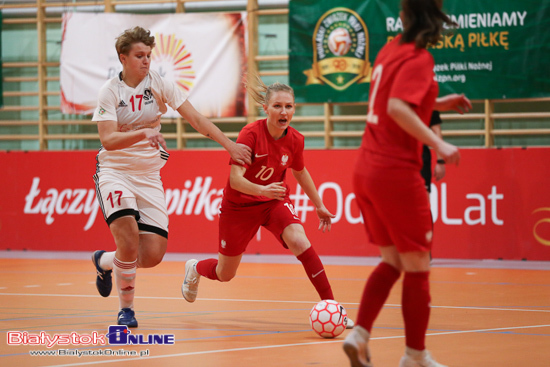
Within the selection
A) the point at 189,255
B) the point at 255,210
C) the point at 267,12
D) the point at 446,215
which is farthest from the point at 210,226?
the point at 255,210

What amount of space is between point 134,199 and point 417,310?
2.26 m

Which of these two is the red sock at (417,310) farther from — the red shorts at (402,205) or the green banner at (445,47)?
the green banner at (445,47)

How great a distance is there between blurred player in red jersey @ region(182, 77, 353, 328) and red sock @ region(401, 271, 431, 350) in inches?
61.4

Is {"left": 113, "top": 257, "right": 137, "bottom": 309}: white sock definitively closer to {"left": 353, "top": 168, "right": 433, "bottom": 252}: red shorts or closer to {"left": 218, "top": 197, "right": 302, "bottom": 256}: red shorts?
{"left": 218, "top": 197, "right": 302, "bottom": 256}: red shorts

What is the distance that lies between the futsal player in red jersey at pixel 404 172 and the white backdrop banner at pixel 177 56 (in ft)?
25.5

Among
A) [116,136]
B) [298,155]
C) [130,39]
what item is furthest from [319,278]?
[130,39]

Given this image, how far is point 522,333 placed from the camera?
446cm

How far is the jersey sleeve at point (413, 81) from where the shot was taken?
3.11 metres

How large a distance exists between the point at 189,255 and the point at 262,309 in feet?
14.0

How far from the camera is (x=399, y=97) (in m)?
3.12

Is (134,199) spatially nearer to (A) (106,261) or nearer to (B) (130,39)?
(A) (106,261)

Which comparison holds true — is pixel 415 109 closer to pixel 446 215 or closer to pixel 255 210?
pixel 255 210

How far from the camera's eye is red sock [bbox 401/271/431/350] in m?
3.23

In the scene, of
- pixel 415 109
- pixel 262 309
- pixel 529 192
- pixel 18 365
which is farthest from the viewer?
pixel 529 192
